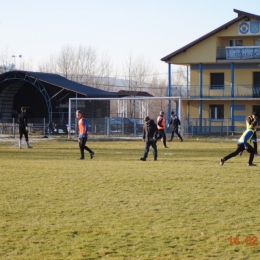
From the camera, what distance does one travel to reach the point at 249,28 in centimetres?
5425

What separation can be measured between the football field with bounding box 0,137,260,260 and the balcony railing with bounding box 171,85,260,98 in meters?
35.2

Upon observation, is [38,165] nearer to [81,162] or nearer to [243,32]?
[81,162]

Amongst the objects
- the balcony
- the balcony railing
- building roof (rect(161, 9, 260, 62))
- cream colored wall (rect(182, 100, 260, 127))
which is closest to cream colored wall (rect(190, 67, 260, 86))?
the balcony railing

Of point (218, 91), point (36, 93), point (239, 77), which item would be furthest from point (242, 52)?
point (36, 93)

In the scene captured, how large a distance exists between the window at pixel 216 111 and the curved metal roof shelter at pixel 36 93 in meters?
9.04

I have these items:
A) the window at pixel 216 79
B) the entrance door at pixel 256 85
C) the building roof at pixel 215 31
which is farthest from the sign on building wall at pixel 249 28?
the window at pixel 216 79

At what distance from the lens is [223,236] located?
9719 millimetres

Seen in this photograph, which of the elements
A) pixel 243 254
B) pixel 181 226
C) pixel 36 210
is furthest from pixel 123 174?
pixel 243 254

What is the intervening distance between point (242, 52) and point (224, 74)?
134 inches

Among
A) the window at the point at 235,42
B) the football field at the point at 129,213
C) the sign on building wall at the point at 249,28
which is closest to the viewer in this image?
the football field at the point at 129,213

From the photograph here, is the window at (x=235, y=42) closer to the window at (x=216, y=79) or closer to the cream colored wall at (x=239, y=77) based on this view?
the cream colored wall at (x=239, y=77)

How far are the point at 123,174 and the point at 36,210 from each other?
20.7 feet

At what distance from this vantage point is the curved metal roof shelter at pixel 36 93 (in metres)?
54.6

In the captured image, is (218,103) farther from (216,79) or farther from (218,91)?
(216,79)
